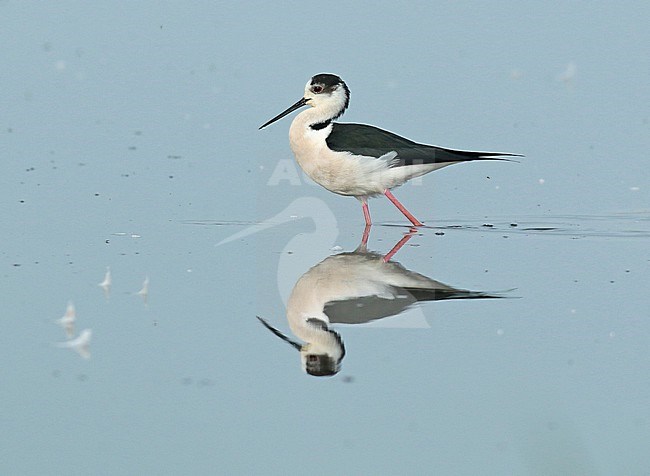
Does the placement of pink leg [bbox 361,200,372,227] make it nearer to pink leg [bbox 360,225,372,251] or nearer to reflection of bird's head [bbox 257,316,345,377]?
pink leg [bbox 360,225,372,251]

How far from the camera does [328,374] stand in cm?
514

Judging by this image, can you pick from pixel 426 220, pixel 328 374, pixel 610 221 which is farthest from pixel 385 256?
pixel 328 374

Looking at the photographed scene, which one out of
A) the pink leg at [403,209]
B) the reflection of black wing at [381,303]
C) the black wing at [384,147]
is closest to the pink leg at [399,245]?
the pink leg at [403,209]

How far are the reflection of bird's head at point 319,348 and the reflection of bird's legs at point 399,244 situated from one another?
1565mm

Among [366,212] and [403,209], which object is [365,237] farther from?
[403,209]

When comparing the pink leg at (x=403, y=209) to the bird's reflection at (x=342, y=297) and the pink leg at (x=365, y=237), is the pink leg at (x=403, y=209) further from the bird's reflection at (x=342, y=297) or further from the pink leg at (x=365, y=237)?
the bird's reflection at (x=342, y=297)

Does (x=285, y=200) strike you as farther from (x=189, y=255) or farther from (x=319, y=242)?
(x=189, y=255)

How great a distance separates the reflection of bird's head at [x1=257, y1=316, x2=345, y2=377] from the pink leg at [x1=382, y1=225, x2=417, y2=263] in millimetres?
1547

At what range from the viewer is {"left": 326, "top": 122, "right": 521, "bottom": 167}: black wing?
27.2ft

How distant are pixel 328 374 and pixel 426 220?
11.7ft

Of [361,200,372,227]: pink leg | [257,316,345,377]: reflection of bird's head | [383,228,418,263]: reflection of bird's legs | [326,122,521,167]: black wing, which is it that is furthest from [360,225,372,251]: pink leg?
[257,316,345,377]: reflection of bird's head

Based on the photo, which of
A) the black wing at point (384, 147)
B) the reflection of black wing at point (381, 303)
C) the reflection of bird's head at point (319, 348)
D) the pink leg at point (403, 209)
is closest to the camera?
Answer: the reflection of bird's head at point (319, 348)

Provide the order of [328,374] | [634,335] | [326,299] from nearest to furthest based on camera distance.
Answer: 1. [328,374]
2. [634,335]
3. [326,299]

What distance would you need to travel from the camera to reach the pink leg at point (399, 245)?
7438mm
